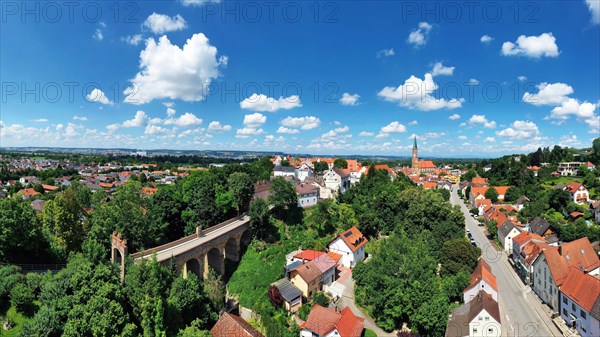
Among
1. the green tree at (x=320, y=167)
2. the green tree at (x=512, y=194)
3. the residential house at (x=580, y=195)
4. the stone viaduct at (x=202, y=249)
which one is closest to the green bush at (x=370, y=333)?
the stone viaduct at (x=202, y=249)

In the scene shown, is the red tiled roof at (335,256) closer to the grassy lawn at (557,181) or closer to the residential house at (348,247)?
the residential house at (348,247)

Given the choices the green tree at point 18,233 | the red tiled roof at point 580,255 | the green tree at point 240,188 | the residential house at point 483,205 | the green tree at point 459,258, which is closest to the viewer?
the green tree at point 18,233

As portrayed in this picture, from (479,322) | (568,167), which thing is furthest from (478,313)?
(568,167)

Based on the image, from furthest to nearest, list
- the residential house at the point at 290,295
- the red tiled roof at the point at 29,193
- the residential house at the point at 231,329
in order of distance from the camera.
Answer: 1. the red tiled roof at the point at 29,193
2. the residential house at the point at 290,295
3. the residential house at the point at 231,329

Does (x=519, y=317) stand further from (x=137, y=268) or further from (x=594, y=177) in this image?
(x=594, y=177)

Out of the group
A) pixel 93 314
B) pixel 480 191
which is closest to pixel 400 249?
pixel 93 314

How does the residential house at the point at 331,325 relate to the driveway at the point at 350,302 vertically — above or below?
above

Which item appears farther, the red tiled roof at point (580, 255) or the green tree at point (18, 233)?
the red tiled roof at point (580, 255)

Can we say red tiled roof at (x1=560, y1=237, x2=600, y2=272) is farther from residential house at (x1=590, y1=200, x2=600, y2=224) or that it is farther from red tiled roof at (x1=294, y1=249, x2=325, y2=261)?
red tiled roof at (x1=294, y1=249, x2=325, y2=261)
